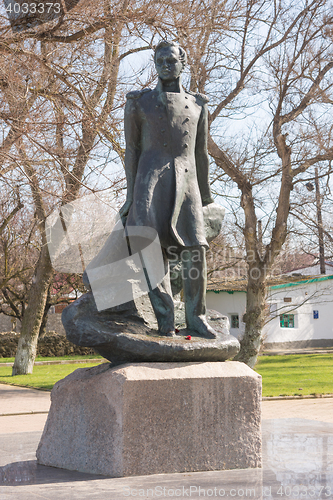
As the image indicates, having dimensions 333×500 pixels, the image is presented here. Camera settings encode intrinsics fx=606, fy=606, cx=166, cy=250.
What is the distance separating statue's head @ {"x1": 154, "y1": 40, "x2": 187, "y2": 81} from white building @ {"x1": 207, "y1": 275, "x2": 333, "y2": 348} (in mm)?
24157

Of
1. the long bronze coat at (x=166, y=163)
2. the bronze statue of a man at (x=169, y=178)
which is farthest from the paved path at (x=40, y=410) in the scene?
the long bronze coat at (x=166, y=163)

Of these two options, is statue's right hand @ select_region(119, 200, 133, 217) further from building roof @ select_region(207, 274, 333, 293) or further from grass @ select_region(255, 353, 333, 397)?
building roof @ select_region(207, 274, 333, 293)

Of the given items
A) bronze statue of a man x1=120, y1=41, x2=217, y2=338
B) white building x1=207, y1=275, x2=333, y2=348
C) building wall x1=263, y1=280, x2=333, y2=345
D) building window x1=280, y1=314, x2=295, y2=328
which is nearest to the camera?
bronze statue of a man x1=120, y1=41, x2=217, y2=338

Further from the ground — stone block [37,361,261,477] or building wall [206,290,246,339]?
building wall [206,290,246,339]

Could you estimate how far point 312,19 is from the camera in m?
14.2

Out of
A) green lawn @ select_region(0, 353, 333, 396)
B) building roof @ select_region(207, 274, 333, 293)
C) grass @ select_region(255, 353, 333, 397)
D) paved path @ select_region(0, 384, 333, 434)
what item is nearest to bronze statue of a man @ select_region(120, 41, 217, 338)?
paved path @ select_region(0, 384, 333, 434)

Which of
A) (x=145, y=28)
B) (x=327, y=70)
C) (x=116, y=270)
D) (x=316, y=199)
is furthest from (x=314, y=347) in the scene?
(x=116, y=270)

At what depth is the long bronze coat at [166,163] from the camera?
16.8 feet

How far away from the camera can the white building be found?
29.7m

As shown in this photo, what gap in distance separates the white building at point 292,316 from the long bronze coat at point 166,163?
23952mm

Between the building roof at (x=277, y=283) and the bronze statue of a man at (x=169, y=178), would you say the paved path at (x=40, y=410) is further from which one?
the building roof at (x=277, y=283)

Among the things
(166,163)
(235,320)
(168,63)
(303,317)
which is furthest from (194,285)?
(303,317)

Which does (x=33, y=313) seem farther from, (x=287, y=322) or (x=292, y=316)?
(x=292, y=316)

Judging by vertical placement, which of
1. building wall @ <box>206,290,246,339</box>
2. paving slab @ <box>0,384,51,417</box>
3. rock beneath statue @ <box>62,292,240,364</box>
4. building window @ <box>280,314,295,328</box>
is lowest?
paving slab @ <box>0,384,51,417</box>
